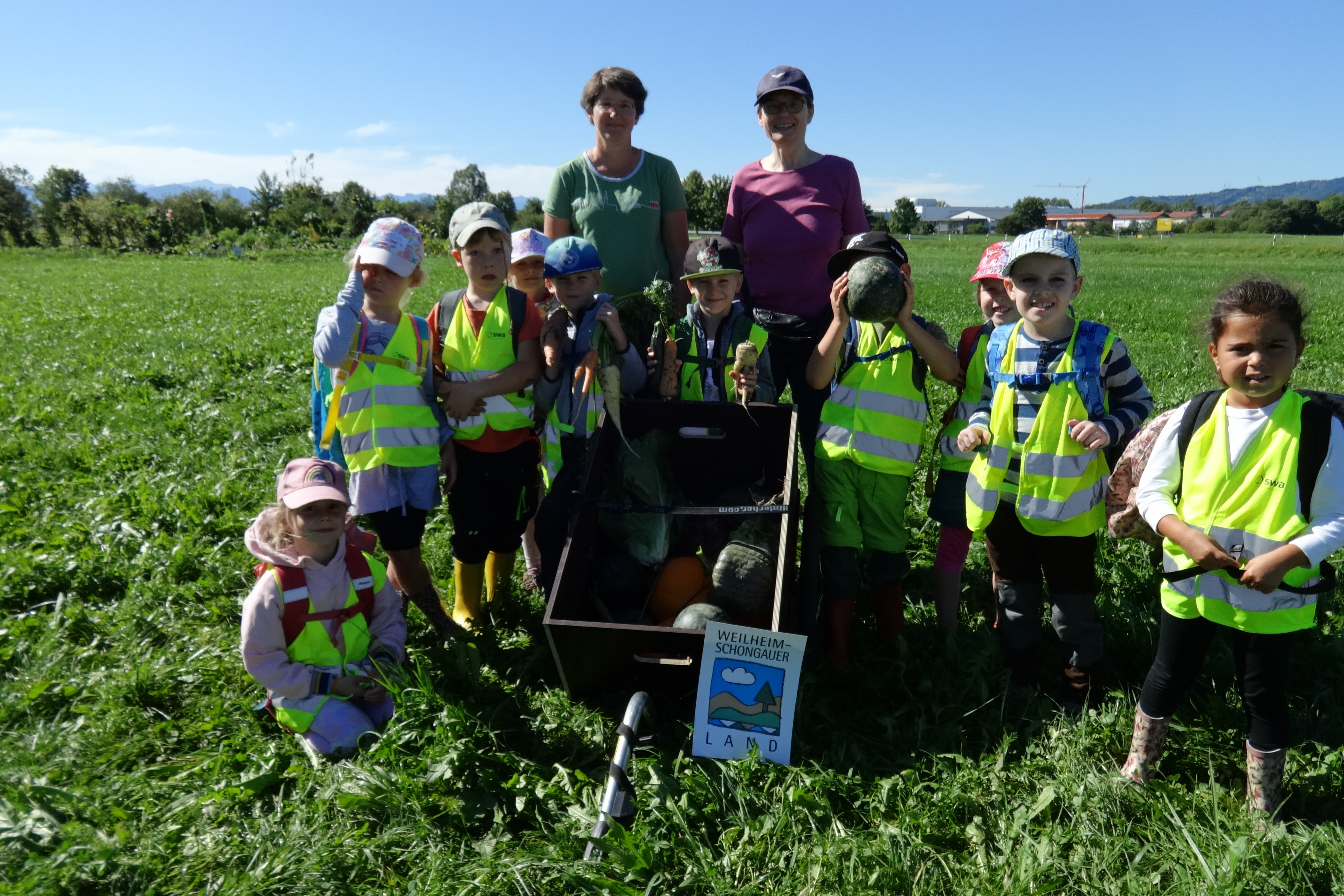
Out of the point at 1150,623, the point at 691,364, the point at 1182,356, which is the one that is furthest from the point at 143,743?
the point at 1182,356

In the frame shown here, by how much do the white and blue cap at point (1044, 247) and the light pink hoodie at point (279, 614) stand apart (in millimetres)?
2948

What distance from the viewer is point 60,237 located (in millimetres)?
49281

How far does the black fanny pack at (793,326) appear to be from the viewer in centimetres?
414

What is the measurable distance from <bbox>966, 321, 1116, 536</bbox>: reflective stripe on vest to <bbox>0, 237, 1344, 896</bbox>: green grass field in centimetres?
48

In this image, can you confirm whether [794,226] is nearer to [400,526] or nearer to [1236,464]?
[1236,464]

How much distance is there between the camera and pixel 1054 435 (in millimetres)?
3039

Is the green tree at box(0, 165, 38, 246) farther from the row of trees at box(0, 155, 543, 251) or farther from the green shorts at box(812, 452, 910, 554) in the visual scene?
the green shorts at box(812, 452, 910, 554)

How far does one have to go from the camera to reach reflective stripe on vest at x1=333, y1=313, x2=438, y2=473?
3586 millimetres

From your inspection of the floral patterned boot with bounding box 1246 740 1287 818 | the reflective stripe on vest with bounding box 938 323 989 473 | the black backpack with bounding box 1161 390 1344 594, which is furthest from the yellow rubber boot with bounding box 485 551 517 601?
the floral patterned boot with bounding box 1246 740 1287 818

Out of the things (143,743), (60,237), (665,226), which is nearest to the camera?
(143,743)

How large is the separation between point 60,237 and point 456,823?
61046mm

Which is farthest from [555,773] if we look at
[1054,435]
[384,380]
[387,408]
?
[1054,435]

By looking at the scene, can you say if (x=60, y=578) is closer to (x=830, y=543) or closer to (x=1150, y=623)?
(x=830, y=543)

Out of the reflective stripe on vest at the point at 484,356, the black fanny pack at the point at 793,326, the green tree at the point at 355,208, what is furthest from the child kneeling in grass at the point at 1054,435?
the green tree at the point at 355,208
